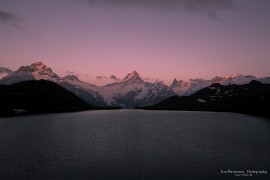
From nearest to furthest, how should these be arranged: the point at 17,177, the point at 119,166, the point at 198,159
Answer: the point at 17,177 → the point at 119,166 → the point at 198,159

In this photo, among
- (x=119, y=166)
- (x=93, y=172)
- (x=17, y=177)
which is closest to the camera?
(x=17, y=177)

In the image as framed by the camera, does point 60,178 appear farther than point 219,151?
No

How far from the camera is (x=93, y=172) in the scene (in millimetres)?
61094

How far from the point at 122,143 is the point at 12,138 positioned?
39805 mm

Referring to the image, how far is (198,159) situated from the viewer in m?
71.9

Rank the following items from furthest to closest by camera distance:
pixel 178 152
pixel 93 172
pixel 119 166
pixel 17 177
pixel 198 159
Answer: pixel 178 152
pixel 198 159
pixel 119 166
pixel 93 172
pixel 17 177

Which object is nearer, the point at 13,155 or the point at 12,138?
the point at 13,155

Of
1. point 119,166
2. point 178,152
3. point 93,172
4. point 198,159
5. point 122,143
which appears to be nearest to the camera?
point 93,172

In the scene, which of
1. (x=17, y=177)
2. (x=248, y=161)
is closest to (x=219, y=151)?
(x=248, y=161)

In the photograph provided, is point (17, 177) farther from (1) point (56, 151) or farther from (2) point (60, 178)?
(1) point (56, 151)

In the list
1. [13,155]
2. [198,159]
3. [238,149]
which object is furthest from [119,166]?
[238,149]

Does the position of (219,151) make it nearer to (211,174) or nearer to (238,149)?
(238,149)

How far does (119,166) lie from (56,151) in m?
24.5

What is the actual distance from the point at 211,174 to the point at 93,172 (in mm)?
24353
